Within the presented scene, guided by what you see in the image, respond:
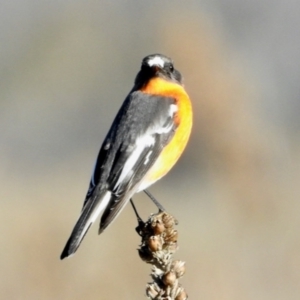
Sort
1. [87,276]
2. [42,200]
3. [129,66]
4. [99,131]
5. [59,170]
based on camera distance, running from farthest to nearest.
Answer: [129,66] < [99,131] < [59,170] < [42,200] < [87,276]

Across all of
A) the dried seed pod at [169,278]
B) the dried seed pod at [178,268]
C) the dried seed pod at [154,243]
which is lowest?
the dried seed pod at [169,278]

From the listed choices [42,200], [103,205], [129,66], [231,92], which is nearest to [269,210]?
[231,92]

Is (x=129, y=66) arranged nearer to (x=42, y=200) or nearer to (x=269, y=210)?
(x=42, y=200)

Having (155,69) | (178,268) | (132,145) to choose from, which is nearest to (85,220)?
(132,145)

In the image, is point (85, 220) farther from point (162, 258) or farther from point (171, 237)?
point (162, 258)

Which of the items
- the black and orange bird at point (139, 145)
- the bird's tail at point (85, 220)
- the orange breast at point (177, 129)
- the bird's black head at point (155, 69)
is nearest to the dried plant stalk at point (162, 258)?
the bird's tail at point (85, 220)

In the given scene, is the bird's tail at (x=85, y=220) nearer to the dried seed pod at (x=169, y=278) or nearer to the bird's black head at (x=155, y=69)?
the dried seed pod at (x=169, y=278)
